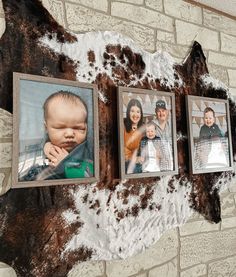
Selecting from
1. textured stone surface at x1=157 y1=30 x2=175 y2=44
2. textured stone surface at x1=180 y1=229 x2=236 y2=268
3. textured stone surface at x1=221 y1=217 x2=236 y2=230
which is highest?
textured stone surface at x1=157 y1=30 x2=175 y2=44

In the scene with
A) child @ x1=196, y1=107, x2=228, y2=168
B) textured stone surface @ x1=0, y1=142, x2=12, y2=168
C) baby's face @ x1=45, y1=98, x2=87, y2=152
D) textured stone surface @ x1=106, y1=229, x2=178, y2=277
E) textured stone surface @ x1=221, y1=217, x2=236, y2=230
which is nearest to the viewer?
Result: textured stone surface @ x1=0, y1=142, x2=12, y2=168

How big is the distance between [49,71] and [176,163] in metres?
0.82

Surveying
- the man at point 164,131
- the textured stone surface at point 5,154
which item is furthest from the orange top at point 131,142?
the textured stone surface at point 5,154

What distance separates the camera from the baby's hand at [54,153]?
4.10ft

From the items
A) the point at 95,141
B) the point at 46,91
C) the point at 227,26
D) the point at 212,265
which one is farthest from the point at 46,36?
the point at 212,265

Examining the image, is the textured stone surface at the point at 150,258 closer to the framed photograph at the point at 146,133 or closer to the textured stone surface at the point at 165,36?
the framed photograph at the point at 146,133

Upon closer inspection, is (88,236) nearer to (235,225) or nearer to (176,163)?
(176,163)

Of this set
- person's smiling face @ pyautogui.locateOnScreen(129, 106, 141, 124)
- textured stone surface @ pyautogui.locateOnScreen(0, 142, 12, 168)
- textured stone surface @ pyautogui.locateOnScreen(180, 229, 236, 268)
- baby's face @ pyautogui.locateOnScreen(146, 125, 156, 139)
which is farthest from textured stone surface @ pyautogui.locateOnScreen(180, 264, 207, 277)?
textured stone surface @ pyautogui.locateOnScreen(0, 142, 12, 168)

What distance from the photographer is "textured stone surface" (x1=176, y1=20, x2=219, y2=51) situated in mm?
1810

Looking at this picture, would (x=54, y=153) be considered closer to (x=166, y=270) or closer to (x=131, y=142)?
(x=131, y=142)

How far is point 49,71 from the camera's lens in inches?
51.4

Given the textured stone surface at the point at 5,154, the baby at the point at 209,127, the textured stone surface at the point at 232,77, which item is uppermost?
the textured stone surface at the point at 232,77

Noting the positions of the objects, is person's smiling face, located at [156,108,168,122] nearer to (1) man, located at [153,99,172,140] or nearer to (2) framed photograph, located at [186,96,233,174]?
(1) man, located at [153,99,172,140]

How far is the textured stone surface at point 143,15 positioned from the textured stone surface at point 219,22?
34 cm
